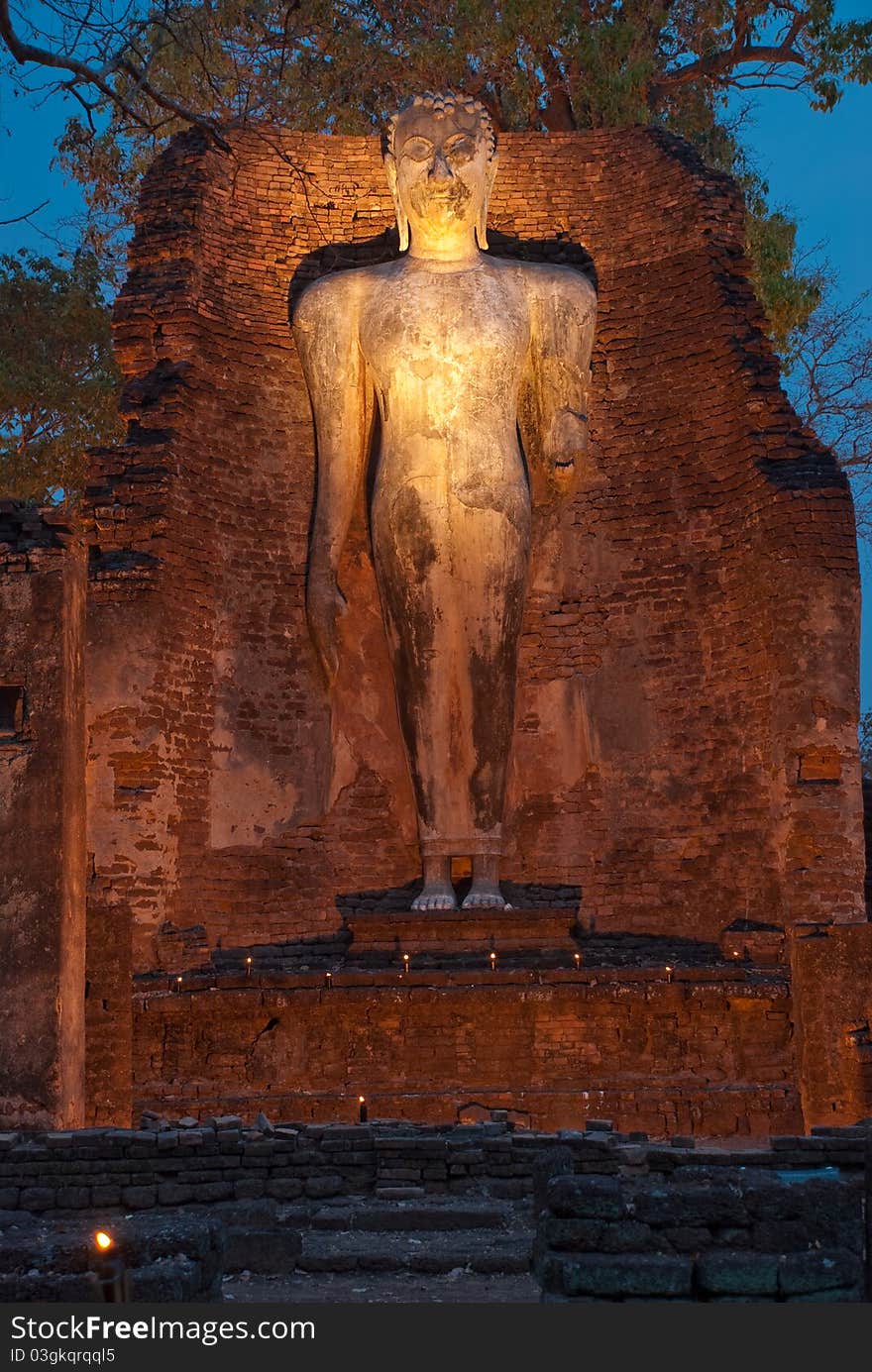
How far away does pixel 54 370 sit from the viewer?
1902 cm

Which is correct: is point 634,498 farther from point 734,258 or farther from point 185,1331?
point 185,1331

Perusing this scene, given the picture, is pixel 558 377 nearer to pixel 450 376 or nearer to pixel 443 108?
pixel 450 376

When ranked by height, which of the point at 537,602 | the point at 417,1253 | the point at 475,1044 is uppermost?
the point at 537,602

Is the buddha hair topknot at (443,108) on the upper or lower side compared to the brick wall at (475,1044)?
upper

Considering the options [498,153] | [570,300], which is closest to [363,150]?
[498,153]

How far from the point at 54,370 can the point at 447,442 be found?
7354 millimetres

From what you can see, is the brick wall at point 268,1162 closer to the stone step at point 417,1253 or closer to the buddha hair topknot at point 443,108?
the stone step at point 417,1253

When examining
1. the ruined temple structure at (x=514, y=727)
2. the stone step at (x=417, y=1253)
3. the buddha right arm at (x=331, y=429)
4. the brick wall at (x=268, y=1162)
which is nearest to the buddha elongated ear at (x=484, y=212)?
the ruined temple structure at (x=514, y=727)

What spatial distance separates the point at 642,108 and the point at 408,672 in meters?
6.70

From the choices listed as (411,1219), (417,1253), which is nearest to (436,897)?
(411,1219)

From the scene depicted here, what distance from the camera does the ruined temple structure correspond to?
1107 cm

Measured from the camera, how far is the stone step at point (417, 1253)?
703 cm

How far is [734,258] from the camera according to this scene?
13680 millimetres

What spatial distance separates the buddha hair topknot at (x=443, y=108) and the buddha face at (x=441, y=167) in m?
0.02
